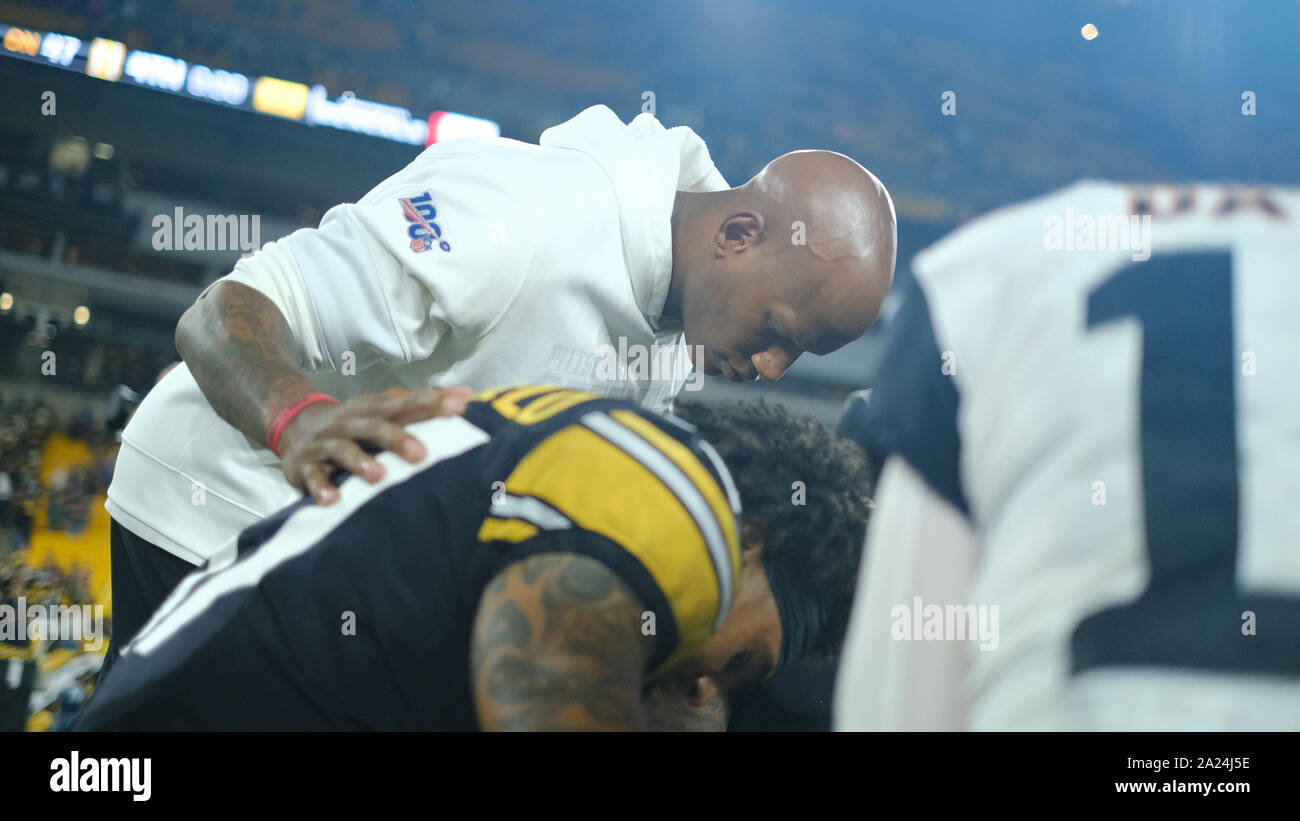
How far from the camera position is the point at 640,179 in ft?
6.19

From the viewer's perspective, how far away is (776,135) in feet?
37.3

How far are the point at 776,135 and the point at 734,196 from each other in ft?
32.3

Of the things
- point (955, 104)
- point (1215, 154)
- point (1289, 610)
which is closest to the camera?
point (1289, 610)

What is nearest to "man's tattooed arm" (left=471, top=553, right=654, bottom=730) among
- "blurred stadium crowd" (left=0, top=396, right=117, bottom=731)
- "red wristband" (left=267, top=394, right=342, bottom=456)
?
"red wristband" (left=267, top=394, right=342, bottom=456)

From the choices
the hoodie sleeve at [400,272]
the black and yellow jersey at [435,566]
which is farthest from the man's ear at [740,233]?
the black and yellow jersey at [435,566]

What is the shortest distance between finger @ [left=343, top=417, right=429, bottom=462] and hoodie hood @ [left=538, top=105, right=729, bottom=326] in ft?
2.99

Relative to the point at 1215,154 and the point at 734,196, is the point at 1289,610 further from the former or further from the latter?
the point at 1215,154

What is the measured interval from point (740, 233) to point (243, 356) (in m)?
0.94

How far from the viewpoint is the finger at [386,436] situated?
95 cm

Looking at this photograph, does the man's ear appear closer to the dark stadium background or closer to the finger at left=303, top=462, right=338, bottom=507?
the finger at left=303, top=462, right=338, bottom=507

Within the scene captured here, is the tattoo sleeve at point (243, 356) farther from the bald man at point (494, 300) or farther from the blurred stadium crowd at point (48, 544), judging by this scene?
the blurred stadium crowd at point (48, 544)

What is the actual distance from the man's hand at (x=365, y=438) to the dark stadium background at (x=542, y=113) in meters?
7.75

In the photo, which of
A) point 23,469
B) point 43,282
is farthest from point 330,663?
point 43,282
